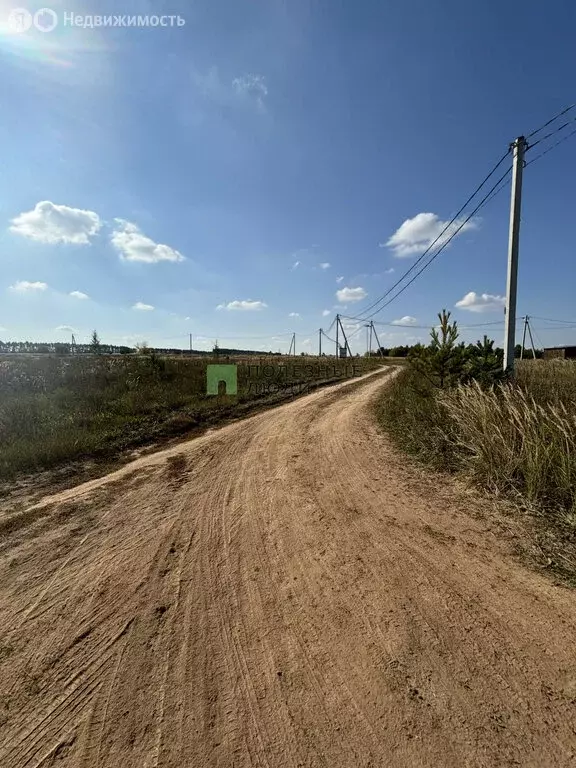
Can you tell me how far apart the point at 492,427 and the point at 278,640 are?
13.2ft

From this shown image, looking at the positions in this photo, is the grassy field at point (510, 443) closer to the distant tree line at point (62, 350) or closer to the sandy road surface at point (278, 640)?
the sandy road surface at point (278, 640)

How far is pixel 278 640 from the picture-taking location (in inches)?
96.7

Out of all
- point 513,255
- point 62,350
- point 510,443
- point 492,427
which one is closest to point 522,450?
point 510,443

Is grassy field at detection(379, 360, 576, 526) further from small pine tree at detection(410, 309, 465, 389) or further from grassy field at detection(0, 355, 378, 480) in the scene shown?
grassy field at detection(0, 355, 378, 480)

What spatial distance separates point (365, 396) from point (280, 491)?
28.8 ft

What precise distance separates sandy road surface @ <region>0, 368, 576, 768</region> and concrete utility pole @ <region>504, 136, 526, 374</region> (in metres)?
4.86

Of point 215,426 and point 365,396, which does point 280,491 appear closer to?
point 215,426

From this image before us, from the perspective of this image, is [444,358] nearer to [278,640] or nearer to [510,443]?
[510,443]

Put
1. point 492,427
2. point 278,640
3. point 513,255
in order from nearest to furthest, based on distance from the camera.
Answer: point 278,640, point 492,427, point 513,255

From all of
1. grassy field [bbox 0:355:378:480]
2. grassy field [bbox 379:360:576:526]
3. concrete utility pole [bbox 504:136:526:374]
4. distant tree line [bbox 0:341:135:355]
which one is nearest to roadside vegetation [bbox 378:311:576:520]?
grassy field [bbox 379:360:576:526]

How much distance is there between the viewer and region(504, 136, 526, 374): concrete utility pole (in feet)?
25.1

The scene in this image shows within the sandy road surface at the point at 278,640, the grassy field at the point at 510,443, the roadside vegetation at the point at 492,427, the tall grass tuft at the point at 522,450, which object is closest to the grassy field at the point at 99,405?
the sandy road surface at the point at 278,640

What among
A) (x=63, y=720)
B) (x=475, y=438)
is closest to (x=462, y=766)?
(x=63, y=720)

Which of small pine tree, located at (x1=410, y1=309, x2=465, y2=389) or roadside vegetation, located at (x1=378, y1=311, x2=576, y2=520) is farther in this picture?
small pine tree, located at (x1=410, y1=309, x2=465, y2=389)
